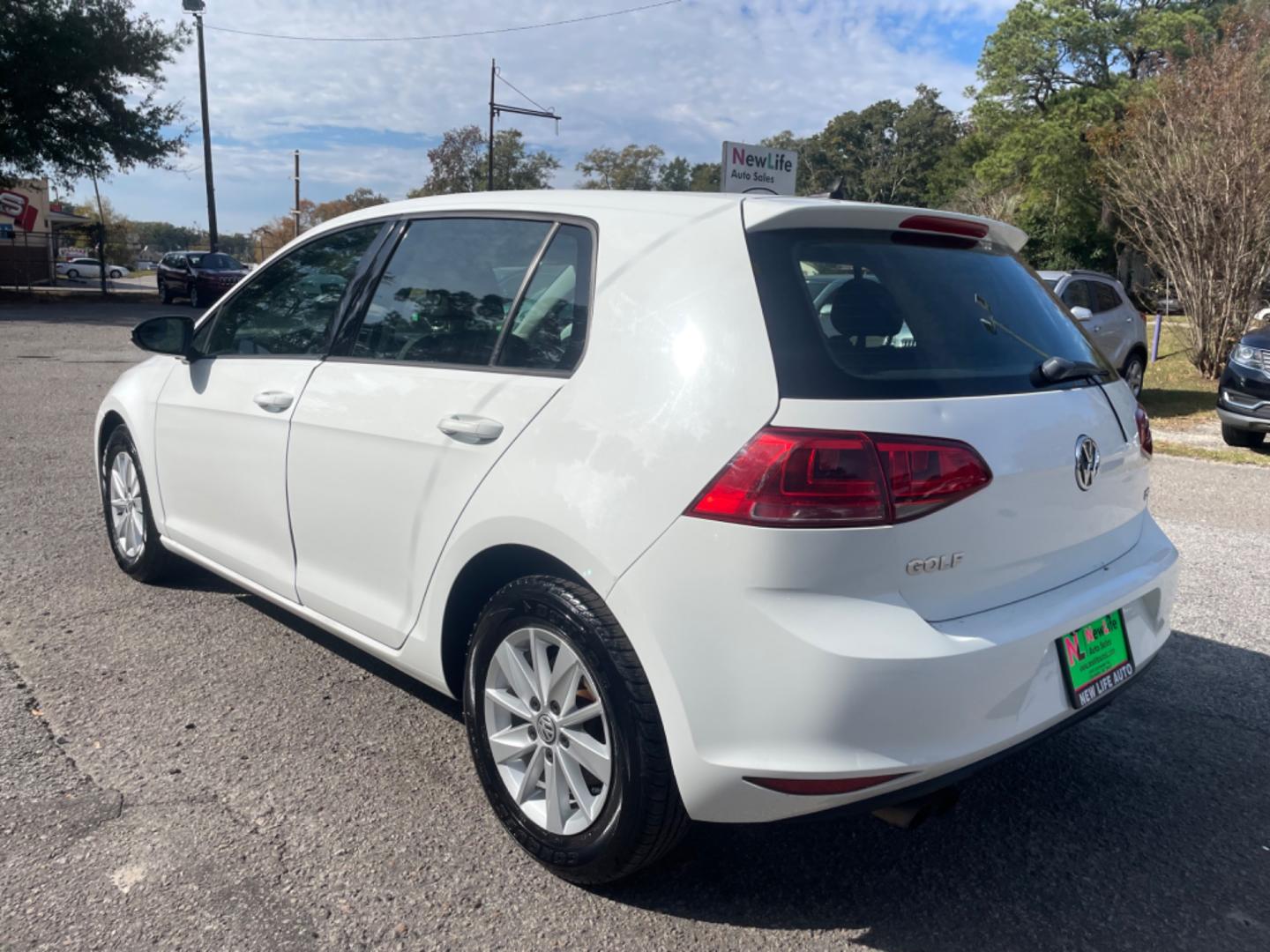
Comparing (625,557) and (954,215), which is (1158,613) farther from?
(625,557)

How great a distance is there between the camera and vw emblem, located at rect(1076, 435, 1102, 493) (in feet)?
8.55

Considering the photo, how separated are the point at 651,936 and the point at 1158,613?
1690mm

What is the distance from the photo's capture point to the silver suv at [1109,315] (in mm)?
11609

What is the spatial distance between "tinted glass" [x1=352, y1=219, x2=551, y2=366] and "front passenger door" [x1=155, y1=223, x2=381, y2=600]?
261 mm

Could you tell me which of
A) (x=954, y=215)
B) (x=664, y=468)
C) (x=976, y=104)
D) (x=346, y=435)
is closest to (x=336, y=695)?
(x=346, y=435)

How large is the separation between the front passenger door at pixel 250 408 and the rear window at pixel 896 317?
174cm

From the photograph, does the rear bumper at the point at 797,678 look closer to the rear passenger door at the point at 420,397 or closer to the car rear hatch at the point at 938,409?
the car rear hatch at the point at 938,409

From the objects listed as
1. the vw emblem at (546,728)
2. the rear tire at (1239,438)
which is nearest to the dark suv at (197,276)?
the rear tire at (1239,438)

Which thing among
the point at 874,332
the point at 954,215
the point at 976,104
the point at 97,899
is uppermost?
the point at 976,104

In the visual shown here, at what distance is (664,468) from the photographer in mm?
2311

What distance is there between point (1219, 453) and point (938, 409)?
29.8 ft

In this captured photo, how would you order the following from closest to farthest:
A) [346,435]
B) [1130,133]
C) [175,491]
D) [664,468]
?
[664,468] → [346,435] → [175,491] → [1130,133]

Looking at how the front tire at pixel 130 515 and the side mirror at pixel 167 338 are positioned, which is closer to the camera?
the side mirror at pixel 167 338

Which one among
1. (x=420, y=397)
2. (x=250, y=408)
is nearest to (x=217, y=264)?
(x=250, y=408)
